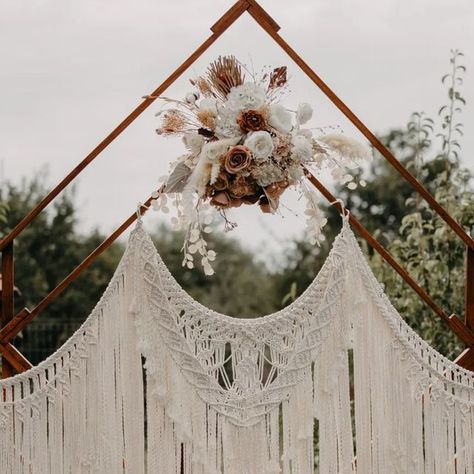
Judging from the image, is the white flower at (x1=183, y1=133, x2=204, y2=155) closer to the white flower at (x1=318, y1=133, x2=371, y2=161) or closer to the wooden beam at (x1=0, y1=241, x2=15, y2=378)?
the white flower at (x1=318, y1=133, x2=371, y2=161)

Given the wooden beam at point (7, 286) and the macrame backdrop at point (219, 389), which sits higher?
the wooden beam at point (7, 286)

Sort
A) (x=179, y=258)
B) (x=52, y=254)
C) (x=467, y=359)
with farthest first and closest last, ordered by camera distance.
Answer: (x=179, y=258) < (x=52, y=254) < (x=467, y=359)

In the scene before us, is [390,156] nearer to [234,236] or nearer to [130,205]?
[130,205]

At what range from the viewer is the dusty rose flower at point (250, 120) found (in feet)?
8.45

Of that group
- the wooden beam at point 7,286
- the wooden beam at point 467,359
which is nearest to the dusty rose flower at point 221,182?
the wooden beam at point 7,286

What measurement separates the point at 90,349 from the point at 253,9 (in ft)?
3.36

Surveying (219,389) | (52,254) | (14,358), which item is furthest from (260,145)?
(52,254)

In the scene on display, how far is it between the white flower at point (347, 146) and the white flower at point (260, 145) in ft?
0.65

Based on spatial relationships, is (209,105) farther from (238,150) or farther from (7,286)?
(7,286)

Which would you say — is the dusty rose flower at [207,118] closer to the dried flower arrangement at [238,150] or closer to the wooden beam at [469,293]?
the dried flower arrangement at [238,150]

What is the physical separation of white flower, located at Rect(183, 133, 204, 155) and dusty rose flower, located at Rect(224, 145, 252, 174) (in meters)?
0.11

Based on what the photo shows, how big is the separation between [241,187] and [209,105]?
23 cm

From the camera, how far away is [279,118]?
8.55 ft

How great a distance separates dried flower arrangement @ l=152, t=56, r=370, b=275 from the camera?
2545 mm
